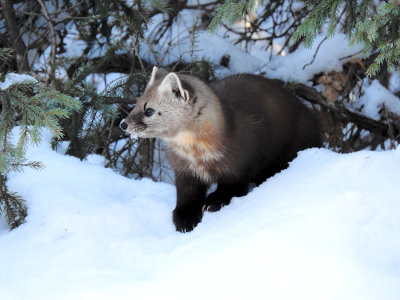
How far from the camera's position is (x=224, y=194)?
3.54 meters

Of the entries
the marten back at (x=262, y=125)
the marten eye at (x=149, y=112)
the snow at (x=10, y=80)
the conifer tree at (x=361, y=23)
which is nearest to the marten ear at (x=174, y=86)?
the marten eye at (x=149, y=112)

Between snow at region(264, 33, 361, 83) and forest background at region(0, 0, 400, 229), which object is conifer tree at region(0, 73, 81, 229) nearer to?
forest background at region(0, 0, 400, 229)

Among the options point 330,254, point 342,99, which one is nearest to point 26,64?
point 342,99

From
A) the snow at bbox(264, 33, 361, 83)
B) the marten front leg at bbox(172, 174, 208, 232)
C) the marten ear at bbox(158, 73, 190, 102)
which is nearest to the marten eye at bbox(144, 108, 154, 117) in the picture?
the marten ear at bbox(158, 73, 190, 102)

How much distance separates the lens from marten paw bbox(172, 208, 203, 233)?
3307 millimetres

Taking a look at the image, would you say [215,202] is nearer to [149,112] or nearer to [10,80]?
[149,112]

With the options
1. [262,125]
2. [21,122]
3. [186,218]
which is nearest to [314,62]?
[262,125]

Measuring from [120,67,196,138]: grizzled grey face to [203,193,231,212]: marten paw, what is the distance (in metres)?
0.46

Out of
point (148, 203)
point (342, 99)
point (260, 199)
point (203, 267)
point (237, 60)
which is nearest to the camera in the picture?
point (203, 267)

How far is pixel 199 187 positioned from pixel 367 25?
→ 56.8 inches

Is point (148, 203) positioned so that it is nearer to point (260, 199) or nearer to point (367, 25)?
point (260, 199)

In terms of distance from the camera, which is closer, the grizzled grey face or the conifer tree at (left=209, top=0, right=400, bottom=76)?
the conifer tree at (left=209, top=0, right=400, bottom=76)

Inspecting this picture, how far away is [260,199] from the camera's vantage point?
3123 mm

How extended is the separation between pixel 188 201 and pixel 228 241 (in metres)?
0.84
